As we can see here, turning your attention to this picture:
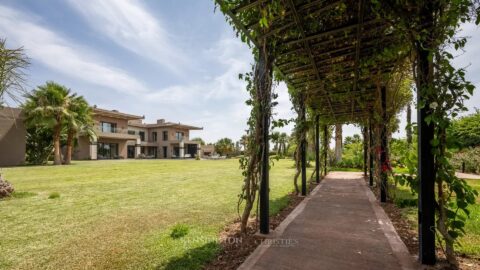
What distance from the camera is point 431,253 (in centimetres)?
275

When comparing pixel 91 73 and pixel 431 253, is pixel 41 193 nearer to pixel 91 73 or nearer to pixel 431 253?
pixel 91 73

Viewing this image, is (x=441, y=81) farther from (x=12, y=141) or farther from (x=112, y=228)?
(x=12, y=141)

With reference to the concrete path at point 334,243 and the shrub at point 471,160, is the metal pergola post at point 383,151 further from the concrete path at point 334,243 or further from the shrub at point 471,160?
the shrub at point 471,160

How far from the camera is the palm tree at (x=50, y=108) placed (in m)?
19.5

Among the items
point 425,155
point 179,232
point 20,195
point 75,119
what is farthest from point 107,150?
point 425,155

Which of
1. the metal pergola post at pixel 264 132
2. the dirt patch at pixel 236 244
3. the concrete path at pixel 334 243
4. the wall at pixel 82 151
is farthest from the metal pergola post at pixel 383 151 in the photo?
the wall at pixel 82 151

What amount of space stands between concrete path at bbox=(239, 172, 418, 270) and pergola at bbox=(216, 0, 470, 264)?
0.41 metres

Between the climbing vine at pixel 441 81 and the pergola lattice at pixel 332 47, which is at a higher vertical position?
the pergola lattice at pixel 332 47

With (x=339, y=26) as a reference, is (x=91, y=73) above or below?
above

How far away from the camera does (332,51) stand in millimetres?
4234

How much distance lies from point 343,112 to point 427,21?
7.01 meters

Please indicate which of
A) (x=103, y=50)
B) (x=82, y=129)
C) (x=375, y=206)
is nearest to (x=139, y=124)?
(x=82, y=129)

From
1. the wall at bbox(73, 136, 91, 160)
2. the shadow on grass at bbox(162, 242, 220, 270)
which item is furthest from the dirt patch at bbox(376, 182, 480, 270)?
the wall at bbox(73, 136, 91, 160)

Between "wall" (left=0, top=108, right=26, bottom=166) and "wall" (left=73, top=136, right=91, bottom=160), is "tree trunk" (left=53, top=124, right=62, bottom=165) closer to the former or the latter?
"wall" (left=0, top=108, right=26, bottom=166)
